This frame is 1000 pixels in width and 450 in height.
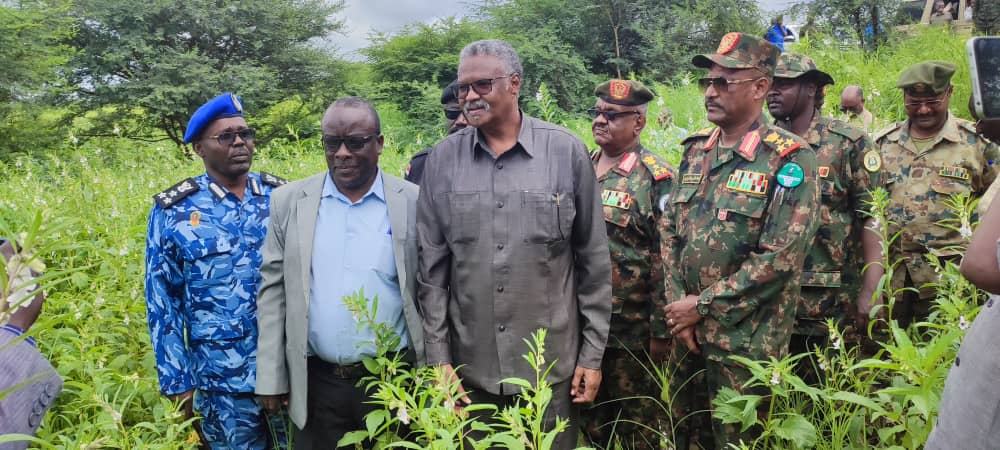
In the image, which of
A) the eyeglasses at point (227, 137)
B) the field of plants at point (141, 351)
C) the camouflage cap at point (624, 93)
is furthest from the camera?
the camouflage cap at point (624, 93)

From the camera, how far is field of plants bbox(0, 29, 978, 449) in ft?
6.24

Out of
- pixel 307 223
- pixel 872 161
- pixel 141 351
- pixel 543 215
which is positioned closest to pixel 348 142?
pixel 307 223

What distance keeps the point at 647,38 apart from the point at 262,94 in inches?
365

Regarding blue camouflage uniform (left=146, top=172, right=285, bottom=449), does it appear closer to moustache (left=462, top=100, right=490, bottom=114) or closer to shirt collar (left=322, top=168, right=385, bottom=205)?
shirt collar (left=322, top=168, right=385, bottom=205)

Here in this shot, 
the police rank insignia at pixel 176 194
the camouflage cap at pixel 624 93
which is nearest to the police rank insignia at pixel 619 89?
the camouflage cap at pixel 624 93

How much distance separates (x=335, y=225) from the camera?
8.45 ft

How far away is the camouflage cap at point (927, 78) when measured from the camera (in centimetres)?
391

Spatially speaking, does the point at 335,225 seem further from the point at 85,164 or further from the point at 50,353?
the point at 85,164

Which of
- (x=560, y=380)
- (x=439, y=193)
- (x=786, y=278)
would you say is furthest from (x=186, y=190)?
(x=786, y=278)

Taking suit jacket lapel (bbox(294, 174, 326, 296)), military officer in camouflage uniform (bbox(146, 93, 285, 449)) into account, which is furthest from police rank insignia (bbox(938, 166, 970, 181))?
military officer in camouflage uniform (bbox(146, 93, 285, 449))

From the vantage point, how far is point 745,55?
9.42ft

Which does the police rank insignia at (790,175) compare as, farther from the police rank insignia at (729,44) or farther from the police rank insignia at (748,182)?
the police rank insignia at (729,44)

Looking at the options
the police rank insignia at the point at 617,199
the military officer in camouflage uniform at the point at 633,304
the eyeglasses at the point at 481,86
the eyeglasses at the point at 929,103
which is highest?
the eyeglasses at the point at 481,86

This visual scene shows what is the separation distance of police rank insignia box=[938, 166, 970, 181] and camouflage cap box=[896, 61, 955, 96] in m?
0.47
